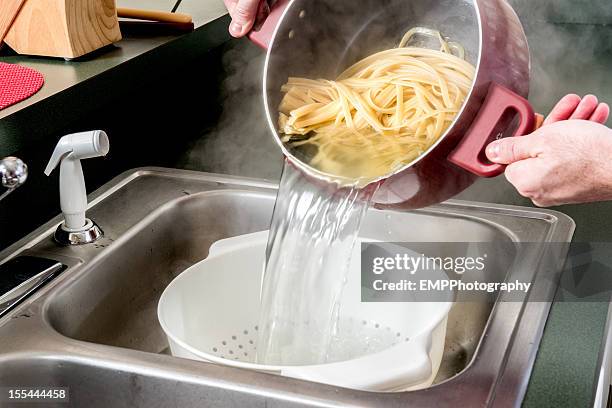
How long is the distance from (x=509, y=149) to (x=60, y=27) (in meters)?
0.78

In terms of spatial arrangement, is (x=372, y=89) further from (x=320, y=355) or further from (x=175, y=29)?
(x=175, y=29)

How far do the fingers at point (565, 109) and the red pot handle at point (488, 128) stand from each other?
3.5 inches

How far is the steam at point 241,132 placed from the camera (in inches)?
70.2

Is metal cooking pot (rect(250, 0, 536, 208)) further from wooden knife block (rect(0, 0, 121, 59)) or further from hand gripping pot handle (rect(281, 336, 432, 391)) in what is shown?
wooden knife block (rect(0, 0, 121, 59))

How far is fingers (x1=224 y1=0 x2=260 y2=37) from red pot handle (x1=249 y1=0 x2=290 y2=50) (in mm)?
11

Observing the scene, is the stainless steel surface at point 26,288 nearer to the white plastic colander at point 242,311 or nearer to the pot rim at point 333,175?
the white plastic colander at point 242,311

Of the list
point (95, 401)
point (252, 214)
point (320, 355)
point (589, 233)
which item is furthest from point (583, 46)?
point (95, 401)

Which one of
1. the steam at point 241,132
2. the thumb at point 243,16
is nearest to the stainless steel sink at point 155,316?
the steam at point 241,132

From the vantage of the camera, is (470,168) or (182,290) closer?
(470,168)

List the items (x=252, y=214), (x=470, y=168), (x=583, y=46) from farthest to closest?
(x=583, y=46), (x=252, y=214), (x=470, y=168)

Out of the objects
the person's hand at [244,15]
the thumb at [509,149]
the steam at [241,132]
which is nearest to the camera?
the thumb at [509,149]

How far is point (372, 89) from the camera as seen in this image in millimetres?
1197

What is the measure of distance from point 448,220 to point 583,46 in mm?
1150

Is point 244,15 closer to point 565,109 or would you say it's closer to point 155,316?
point 565,109
